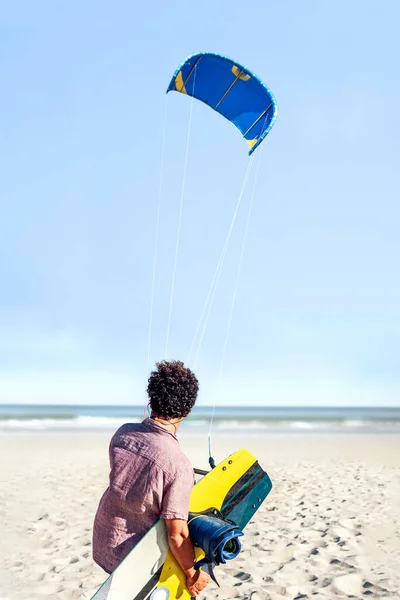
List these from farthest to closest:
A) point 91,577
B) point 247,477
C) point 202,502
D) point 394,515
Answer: point 394,515, point 91,577, point 247,477, point 202,502

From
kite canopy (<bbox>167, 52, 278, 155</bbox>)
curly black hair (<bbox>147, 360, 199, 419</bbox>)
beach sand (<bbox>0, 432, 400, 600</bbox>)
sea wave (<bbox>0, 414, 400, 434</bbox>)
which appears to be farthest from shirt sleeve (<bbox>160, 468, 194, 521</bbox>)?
sea wave (<bbox>0, 414, 400, 434</bbox>)

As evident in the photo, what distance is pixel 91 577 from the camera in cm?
434

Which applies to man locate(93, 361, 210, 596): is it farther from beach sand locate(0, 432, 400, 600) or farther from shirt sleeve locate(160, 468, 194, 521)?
beach sand locate(0, 432, 400, 600)

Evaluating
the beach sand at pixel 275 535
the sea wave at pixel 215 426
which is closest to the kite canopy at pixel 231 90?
the beach sand at pixel 275 535

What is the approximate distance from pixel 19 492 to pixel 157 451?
→ 20.1 ft

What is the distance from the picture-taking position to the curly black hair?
87.3 inches

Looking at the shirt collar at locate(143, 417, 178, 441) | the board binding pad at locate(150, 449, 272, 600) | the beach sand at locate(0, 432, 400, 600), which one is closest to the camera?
the shirt collar at locate(143, 417, 178, 441)

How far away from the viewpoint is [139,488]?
208 centimetres

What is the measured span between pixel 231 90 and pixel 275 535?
13.5 feet

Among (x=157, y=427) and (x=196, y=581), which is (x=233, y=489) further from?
(x=157, y=427)

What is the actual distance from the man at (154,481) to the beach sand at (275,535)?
2.13 metres

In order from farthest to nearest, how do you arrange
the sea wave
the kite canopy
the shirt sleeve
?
the sea wave → the kite canopy → the shirt sleeve

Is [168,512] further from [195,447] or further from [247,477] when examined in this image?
[195,447]

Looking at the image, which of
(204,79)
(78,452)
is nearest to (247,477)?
(204,79)
